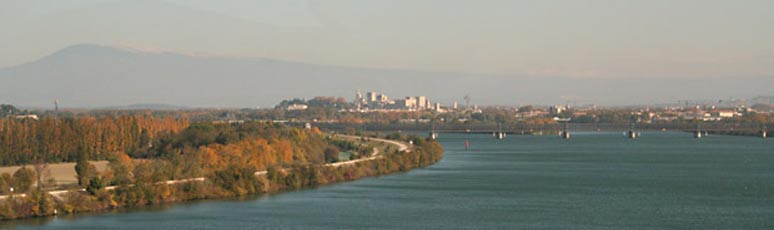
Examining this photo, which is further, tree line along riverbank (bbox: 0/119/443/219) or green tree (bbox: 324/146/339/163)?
green tree (bbox: 324/146/339/163)

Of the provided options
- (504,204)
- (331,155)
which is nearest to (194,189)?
(504,204)

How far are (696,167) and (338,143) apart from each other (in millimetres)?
19799

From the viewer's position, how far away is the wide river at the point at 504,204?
25.5 meters

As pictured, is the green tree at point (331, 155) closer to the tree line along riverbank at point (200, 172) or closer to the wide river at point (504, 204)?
the tree line along riverbank at point (200, 172)

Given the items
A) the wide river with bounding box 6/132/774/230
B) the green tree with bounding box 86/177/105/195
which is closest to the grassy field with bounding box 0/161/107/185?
the green tree with bounding box 86/177/105/195

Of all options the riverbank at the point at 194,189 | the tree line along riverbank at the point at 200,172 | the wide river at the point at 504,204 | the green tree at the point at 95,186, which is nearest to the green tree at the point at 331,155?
the tree line along riverbank at the point at 200,172

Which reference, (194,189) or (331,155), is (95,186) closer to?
(194,189)

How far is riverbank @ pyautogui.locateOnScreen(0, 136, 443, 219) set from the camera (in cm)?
2609

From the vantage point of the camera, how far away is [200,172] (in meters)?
32.2

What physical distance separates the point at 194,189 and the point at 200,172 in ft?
5.17

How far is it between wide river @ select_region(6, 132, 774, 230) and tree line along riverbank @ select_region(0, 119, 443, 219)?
2.52 feet

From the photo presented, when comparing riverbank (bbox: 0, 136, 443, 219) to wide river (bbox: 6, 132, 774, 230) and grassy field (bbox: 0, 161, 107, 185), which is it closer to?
wide river (bbox: 6, 132, 774, 230)

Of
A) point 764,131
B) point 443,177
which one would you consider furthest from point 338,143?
point 764,131

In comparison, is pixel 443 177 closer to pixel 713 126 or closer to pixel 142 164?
pixel 142 164
